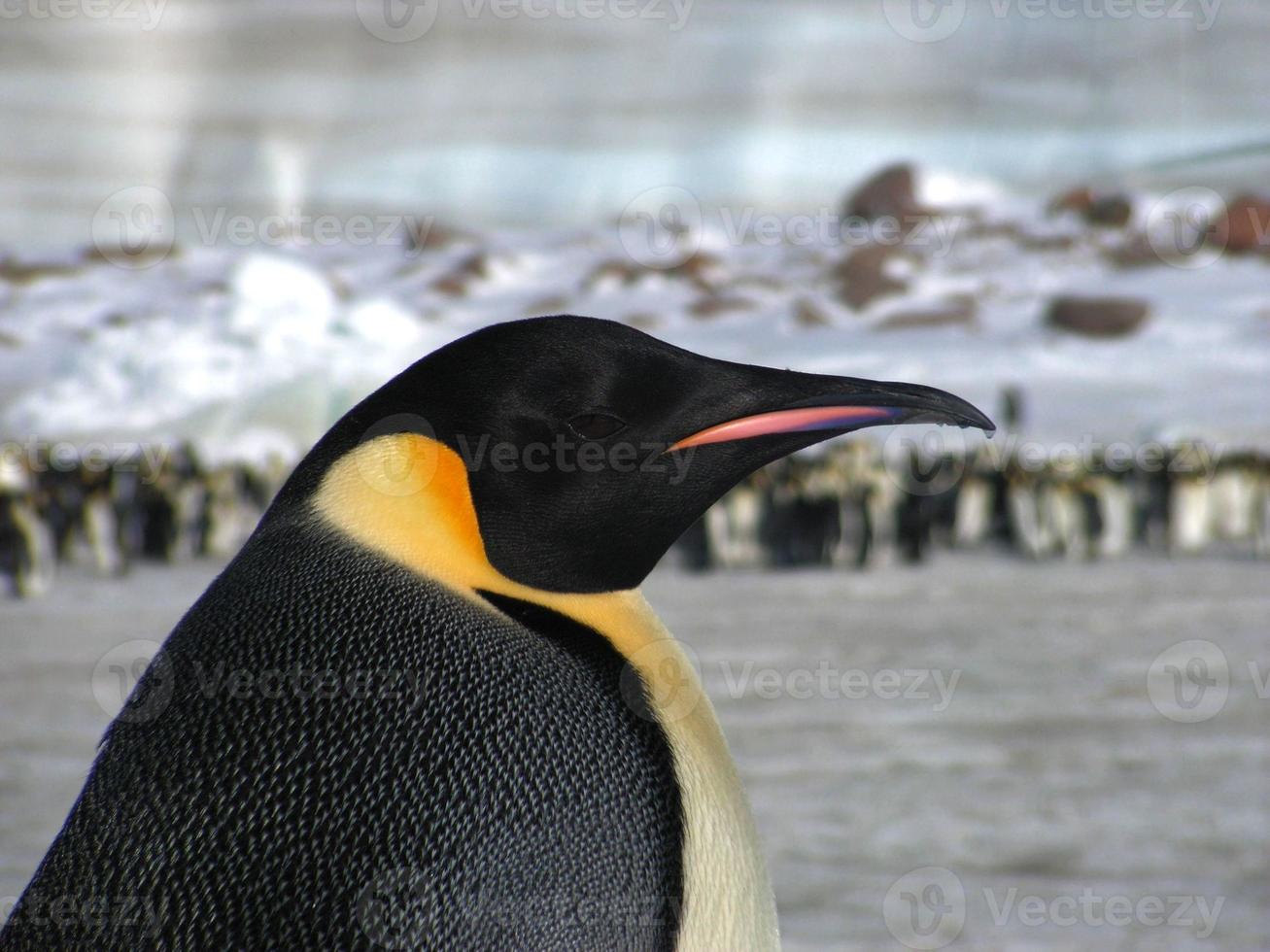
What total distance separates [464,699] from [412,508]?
0.16 metres

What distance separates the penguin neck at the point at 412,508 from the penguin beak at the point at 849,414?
17 cm

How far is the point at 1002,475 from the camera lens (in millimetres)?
14172

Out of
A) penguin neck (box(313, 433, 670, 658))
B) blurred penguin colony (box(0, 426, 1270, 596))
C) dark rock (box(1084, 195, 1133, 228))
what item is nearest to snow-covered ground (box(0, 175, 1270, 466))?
dark rock (box(1084, 195, 1133, 228))

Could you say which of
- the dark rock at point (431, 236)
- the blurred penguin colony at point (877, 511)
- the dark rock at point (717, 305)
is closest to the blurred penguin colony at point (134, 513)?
the blurred penguin colony at point (877, 511)

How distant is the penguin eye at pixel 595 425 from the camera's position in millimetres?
1046

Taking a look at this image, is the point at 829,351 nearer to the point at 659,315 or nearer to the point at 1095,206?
the point at 659,315

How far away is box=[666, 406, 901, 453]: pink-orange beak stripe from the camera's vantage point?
3.48ft

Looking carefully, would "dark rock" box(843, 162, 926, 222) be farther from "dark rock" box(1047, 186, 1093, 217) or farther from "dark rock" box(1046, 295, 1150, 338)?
"dark rock" box(1046, 295, 1150, 338)

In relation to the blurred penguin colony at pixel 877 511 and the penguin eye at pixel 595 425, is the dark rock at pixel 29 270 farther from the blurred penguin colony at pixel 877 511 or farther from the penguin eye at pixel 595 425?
the penguin eye at pixel 595 425

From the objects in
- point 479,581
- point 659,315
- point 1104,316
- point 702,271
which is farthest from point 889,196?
point 479,581

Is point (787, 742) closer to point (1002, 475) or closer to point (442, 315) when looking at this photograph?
point (1002, 475)

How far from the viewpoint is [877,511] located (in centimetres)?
1342

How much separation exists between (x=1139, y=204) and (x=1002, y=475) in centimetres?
3496

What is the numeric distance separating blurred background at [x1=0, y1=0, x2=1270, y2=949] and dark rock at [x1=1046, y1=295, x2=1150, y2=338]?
0.20 meters
